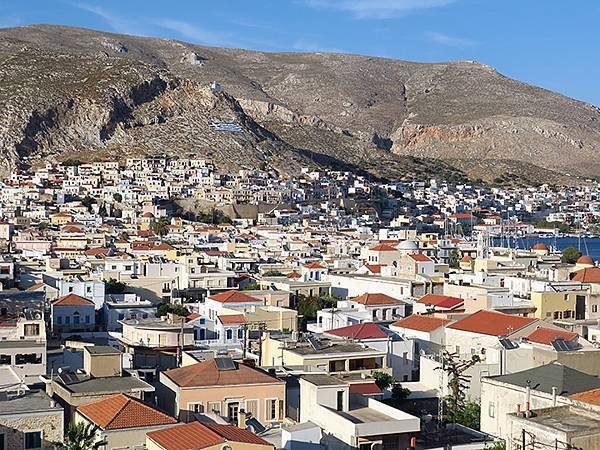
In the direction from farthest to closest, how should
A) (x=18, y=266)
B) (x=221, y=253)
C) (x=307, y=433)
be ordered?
(x=221, y=253) < (x=18, y=266) < (x=307, y=433)

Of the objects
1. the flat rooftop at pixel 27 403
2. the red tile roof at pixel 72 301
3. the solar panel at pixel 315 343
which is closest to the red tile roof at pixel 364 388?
the solar panel at pixel 315 343

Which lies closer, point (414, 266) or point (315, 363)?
point (315, 363)

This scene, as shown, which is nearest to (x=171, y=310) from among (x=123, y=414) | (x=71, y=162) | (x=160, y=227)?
(x=123, y=414)

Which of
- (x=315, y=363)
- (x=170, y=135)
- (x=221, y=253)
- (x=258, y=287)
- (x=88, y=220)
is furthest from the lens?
(x=170, y=135)

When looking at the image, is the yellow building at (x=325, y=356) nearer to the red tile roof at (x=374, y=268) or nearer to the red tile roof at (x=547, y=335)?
the red tile roof at (x=547, y=335)

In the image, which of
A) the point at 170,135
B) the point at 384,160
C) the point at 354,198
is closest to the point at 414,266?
the point at 354,198

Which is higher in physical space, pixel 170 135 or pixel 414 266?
pixel 170 135

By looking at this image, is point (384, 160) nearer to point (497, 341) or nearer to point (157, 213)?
point (157, 213)
